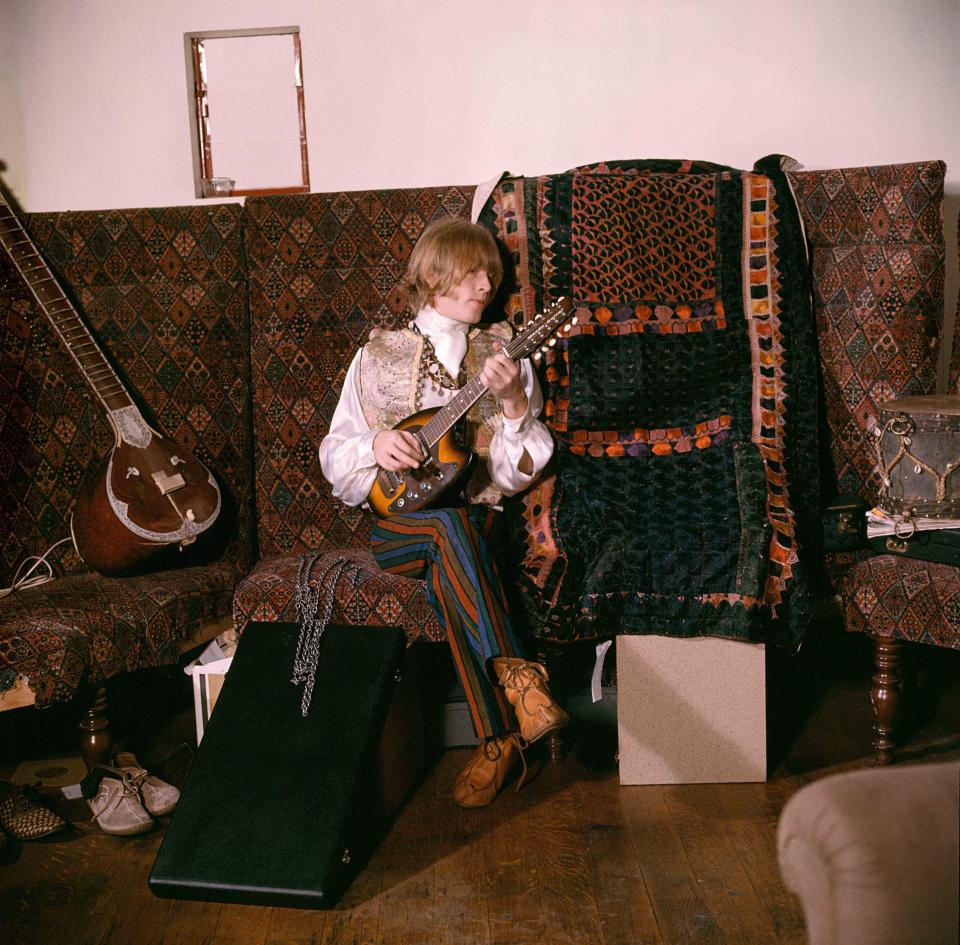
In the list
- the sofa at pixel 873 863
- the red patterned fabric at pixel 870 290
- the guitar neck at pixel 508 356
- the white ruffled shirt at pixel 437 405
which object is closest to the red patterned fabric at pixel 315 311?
the white ruffled shirt at pixel 437 405

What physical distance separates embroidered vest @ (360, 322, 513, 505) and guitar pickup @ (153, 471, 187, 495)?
1.58 ft

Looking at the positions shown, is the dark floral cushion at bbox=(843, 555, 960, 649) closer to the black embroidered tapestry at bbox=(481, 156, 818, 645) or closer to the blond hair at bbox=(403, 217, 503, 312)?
the black embroidered tapestry at bbox=(481, 156, 818, 645)

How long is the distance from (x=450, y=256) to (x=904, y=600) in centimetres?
123

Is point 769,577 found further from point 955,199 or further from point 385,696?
point 955,199

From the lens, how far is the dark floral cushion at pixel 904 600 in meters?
1.83

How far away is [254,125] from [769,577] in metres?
Result: 1.91

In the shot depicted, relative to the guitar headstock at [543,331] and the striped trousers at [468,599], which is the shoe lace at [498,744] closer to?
the striped trousers at [468,599]

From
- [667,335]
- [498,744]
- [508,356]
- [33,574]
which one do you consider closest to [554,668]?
[498,744]

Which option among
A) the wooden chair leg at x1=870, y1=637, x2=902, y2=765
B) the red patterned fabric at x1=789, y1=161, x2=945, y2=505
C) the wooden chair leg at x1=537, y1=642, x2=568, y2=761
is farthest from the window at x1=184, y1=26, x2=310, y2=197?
the wooden chair leg at x1=870, y1=637, x2=902, y2=765

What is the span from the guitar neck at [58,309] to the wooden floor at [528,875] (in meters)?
1.01

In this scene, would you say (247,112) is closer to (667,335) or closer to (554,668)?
(667,335)

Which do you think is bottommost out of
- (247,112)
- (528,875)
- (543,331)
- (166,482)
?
(528,875)

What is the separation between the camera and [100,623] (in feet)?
6.36

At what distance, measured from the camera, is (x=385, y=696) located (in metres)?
1.77
